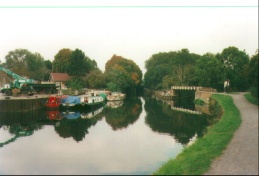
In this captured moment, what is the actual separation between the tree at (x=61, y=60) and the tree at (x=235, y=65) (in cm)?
5247

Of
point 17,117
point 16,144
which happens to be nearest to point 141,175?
point 16,144

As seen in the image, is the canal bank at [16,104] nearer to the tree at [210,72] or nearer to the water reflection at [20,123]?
the water reflection at [20,123]

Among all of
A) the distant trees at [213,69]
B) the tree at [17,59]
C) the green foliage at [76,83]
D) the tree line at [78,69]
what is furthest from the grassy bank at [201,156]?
the tree at [17,59]

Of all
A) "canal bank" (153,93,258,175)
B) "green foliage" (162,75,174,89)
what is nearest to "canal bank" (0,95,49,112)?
"canal bank" (153,93,258,175)

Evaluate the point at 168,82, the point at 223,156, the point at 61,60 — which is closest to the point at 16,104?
the point at 223,156

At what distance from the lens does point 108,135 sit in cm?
2997

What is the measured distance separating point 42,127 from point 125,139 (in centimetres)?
1182

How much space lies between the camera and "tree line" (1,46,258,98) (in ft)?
202

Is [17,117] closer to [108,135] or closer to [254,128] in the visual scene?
[108,135]

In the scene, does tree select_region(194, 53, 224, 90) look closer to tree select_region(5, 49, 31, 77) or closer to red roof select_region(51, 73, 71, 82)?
red roof select_region(51, 73, 71, 82)

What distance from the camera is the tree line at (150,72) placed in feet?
202

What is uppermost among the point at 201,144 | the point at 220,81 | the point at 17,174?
the point at 220,81

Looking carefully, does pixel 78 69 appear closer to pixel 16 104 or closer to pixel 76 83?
pixel 76 83

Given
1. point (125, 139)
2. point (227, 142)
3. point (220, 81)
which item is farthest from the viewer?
point (220, 81)
